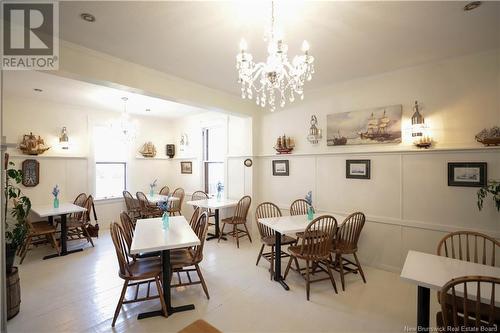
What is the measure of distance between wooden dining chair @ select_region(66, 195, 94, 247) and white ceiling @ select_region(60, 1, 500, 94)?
3.24m

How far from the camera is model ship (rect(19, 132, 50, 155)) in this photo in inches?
175

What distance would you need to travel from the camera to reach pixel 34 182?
459 cm

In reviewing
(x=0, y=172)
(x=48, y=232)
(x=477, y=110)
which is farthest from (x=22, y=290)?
(x=477, y=110)

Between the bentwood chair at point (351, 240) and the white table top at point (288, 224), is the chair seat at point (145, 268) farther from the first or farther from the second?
the bentwood chair at point (351, 240)

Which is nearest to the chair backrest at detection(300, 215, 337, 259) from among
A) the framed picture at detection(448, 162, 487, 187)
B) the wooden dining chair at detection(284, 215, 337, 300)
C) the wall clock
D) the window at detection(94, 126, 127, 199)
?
the wooden dining chair at detection(284, 215, 337, 300)

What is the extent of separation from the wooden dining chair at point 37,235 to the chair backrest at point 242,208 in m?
3.01

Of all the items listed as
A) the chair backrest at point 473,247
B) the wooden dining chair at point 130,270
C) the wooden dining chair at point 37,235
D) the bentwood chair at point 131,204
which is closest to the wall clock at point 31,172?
the wooden dining chair at point 37,235

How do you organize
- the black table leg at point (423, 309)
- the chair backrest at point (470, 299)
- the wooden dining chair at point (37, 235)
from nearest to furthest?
1. the chair backrest at point (470, 299)
2. the black table leg at point (423, 309)
3. the wooden dining chair at point (37, 235)

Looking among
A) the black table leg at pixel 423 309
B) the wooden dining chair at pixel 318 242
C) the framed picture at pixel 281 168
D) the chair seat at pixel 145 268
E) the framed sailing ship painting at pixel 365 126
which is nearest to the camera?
the black table leg at pixel 423 309

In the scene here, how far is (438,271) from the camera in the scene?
1.78 m

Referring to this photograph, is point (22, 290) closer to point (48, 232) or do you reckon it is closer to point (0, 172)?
point (48, 232)

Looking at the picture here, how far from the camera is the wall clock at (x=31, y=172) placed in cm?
451

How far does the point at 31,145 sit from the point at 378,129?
606 centimetres

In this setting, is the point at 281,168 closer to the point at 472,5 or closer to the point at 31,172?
the point at 472,5
